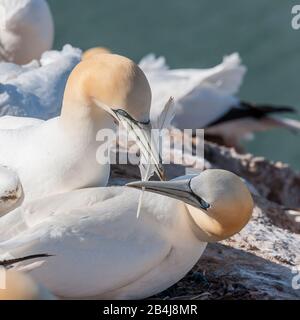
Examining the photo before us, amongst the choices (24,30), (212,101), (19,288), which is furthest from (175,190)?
(212,101)

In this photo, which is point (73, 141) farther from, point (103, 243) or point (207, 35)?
point (207, 35)

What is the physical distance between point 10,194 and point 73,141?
1.34ft

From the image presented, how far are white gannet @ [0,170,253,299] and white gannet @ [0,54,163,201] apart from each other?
297mm

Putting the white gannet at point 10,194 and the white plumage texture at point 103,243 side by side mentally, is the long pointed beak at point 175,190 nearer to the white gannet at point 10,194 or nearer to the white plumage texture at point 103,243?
the white plumage texture at point 103,243

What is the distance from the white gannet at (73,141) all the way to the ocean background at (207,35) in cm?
806

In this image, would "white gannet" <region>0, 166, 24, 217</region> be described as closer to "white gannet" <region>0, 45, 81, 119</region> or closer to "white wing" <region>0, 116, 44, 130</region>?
"white wing" <region>0, 116, 44, 130</region>

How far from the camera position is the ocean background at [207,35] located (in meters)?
13.9

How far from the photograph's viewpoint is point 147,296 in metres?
5.05

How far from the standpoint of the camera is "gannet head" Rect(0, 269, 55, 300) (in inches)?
165

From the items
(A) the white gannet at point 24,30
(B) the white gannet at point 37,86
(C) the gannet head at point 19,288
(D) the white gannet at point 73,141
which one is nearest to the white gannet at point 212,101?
(A) the white gannet at point 24,30

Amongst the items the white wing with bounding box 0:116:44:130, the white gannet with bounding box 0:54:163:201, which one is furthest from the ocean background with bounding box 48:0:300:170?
the white gannet with bounding box 0:54:163:201

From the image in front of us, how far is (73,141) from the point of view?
5.43 metres

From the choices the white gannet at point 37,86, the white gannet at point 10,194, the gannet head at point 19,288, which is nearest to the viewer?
the gannet head at point 19,288
